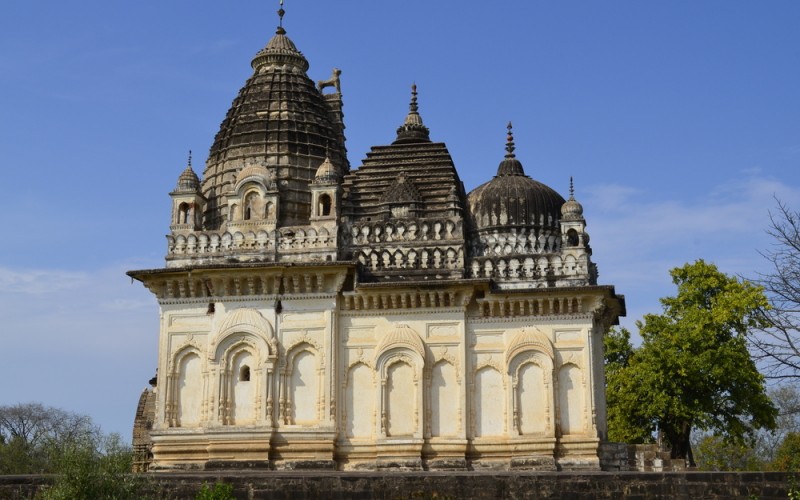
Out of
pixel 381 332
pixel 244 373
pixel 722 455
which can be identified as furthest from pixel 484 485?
pixel 722 455

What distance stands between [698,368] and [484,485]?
15.0 meters

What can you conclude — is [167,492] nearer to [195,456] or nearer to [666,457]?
[195,456]

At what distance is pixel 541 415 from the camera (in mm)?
26125

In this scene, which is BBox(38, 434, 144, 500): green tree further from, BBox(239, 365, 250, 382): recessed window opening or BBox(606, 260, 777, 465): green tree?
BBox(606, 260, 777, 465): green tree

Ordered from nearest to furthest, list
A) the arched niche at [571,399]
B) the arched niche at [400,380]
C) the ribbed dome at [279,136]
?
1. the arched niche at [571,399]
2. the arched niche at [400,380]
3. the ribbed dome at [279,136]

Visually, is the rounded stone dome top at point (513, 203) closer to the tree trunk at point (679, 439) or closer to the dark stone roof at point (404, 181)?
the dark stone roof at point (404, 181)

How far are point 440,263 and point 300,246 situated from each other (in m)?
3.86

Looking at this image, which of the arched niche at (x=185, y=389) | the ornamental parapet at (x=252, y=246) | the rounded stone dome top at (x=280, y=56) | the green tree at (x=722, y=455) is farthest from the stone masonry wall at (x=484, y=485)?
the green tree at (x=722, y=455)

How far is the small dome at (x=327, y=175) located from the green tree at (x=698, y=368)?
490 inches

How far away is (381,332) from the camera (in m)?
27.1

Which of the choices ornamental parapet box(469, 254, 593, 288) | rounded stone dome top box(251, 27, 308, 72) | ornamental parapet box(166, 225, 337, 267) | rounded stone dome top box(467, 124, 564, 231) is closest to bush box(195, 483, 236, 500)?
ornamental parapet box(166, 225, 337, 267)

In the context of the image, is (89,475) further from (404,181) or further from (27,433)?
(27,433)

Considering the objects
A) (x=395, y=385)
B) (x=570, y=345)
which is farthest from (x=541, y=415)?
(x=395, y=385)

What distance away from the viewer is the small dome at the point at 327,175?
28625mm
